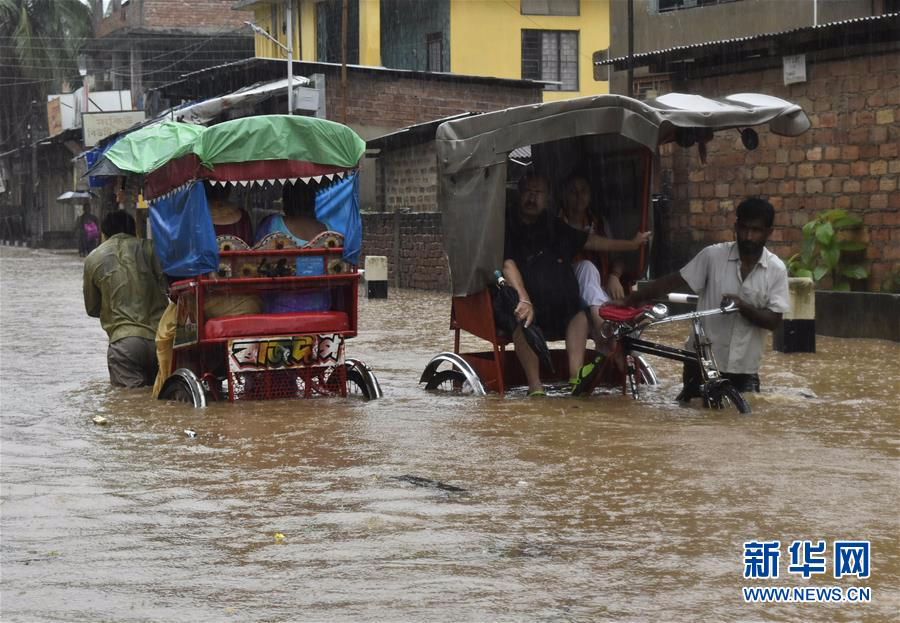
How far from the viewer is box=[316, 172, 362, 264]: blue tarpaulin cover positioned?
10238mm

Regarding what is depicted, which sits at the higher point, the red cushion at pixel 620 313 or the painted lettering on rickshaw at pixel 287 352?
the red cushion at pixel 620 313

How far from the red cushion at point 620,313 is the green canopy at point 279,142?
219 centimetres

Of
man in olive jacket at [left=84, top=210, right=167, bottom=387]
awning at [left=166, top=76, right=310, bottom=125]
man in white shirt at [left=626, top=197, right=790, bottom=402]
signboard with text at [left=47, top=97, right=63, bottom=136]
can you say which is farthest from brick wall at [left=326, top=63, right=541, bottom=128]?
man in white shirt at [left=626, top=197, right=790, bottom=402]

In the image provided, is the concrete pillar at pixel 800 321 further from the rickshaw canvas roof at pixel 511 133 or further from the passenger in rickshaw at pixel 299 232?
the passenger in rickshaw at pixel 299 232

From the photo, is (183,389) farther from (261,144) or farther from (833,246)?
(833,246)

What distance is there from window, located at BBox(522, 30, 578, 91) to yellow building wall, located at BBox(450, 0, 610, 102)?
6.4 inches

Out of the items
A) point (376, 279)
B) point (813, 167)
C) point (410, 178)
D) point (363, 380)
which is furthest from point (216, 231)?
point (410, 178)

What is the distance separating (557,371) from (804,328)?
13.3ft

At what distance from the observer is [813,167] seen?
16750 mm

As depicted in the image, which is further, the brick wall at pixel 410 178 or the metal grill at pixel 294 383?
the brick wall at pixel 410 178

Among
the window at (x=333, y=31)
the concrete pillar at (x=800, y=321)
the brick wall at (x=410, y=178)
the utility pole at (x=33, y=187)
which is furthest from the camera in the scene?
the utility pole at (x=33, y=187)

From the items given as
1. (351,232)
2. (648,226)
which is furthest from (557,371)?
(351,232)

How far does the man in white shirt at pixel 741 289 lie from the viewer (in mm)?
9352

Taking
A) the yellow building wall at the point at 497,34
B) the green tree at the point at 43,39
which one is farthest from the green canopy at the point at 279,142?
the green tree at the point at 43,39
